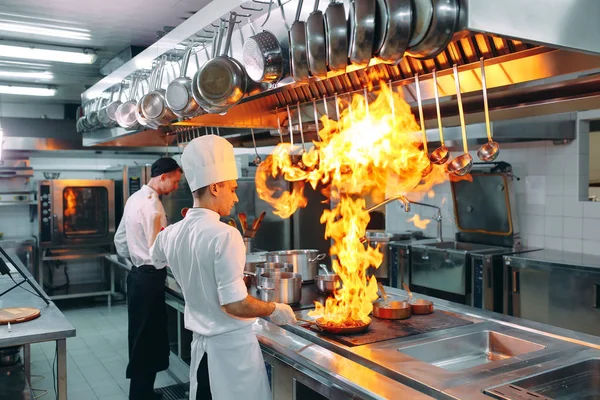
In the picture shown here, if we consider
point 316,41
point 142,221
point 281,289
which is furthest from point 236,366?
point 142,221

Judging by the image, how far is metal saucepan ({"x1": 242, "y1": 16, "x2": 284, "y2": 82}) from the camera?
2.12m

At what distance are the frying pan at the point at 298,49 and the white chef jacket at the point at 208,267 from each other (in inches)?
27.5

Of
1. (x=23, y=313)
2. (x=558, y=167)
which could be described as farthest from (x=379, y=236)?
(x=23, y=313)

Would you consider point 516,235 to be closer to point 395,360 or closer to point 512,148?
point 512,148

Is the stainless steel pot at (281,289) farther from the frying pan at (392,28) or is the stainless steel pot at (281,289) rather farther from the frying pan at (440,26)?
the frying pan at (440,26)

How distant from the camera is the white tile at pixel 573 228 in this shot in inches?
181

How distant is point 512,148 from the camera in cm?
521

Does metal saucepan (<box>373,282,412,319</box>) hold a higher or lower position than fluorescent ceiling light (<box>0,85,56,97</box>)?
lower

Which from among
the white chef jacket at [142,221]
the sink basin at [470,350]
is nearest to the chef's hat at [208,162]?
the sink basin at [470,350]

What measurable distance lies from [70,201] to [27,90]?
1669 mm

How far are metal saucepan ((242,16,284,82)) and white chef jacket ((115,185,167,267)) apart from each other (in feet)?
6.54

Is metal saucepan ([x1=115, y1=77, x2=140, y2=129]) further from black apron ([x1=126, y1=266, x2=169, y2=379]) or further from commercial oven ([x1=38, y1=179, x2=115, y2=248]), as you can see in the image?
commercial oven ([x1=38, y1=179, x2=115, y2=248])

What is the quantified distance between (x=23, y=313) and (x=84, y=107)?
3.04 metres

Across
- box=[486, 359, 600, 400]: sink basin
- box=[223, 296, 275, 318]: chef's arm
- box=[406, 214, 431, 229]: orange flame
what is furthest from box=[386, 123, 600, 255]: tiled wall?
box=[223, 296, 275, 318]: chef's arm
